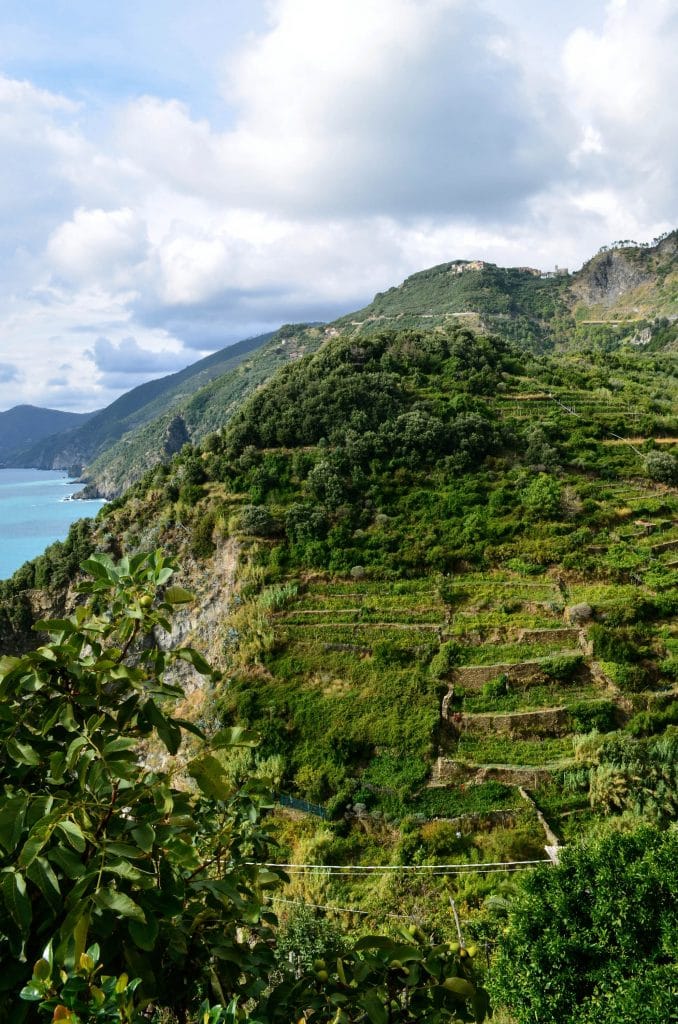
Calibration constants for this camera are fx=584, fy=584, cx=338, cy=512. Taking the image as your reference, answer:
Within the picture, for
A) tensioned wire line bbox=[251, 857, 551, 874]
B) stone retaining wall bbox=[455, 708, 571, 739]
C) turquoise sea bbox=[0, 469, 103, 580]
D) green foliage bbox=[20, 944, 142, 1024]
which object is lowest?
tensioned wire line bbox=[251, 857, 551, 874]

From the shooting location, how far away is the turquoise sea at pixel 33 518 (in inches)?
1502

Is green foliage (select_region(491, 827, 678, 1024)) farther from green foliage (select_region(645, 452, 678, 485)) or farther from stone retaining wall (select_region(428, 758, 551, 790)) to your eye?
green foliage (select_region(645, 452, 678, 485))

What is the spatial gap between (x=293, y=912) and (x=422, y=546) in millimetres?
9951

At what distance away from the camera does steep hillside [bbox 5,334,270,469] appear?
130 metres

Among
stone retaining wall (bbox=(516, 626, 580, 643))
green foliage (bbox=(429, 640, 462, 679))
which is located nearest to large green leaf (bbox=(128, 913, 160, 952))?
green foliage (bbox=(429, 640, 462, 679))

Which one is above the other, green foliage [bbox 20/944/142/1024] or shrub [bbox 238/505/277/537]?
green foliage [bbox 20/944/142/1024]

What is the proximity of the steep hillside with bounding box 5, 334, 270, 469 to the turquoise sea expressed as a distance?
39764mm

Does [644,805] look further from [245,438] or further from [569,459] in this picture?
[245,438]

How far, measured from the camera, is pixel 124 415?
145875 millimetres

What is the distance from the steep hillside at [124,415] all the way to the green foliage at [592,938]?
12512 centimetres

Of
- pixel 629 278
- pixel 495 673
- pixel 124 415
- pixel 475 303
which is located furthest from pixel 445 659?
pixel 124 415

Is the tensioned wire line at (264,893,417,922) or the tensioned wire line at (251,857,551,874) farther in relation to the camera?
the tensioned wire line at (251,857,551,874)

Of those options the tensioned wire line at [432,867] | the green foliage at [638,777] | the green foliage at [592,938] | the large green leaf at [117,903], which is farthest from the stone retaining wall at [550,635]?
the large green leaf at [117,903]

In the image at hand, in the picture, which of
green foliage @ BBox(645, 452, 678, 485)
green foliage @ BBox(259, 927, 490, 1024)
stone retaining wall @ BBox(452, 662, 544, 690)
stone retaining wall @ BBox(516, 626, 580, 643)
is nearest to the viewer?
green foliage @ BBox(259, 927, 490, 1024)
